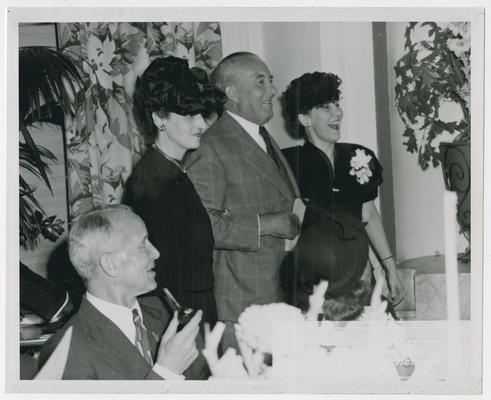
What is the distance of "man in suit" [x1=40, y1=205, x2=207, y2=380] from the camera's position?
249 centimetres

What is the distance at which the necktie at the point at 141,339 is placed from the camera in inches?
98.8

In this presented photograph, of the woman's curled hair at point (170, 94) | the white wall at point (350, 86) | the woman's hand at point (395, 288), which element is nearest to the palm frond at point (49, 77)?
the woman's curled hair at point (170, 94)

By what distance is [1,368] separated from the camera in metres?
2.62

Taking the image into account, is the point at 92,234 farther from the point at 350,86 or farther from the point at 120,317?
→ the point at 350,86

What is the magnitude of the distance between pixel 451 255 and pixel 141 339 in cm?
109

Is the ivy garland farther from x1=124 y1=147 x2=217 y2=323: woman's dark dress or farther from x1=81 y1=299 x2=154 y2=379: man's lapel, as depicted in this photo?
x1=81 y1=299 x2=154 y2=379: man's lapel

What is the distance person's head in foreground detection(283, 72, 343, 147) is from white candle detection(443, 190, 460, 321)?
1.46ft

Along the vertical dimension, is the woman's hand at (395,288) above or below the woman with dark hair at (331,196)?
below

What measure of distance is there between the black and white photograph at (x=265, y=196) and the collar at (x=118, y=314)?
5 centimetres

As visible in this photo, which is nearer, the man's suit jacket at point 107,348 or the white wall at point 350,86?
the man's suit jacket at point 107,348

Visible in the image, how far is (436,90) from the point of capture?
Result: 261 cm

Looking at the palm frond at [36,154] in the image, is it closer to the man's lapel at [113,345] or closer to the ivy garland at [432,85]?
the man's lapel at [113,345]

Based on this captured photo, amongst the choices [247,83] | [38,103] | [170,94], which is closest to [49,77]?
[38,103]
